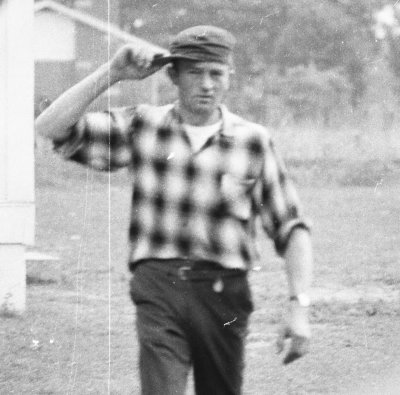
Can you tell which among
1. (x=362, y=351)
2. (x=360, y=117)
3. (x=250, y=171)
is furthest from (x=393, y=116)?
(x=250, y=171)

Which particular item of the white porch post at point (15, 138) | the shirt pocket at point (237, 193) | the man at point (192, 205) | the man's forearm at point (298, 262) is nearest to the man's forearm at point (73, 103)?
the man at point (192, 205)

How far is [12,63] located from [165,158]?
3.43 meters

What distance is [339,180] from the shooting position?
1239cm

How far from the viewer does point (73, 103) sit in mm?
3465

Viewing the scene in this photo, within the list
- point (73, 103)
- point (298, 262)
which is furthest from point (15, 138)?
point (298, 262)

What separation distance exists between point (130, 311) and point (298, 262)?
12.8 feet

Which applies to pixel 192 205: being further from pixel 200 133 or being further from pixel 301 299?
pixel 301 299

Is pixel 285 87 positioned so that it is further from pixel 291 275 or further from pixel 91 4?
pixel 291 275

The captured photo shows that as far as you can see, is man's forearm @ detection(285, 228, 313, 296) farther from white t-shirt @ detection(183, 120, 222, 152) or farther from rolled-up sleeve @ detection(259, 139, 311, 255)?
white t-shirt @ detection(183, 120, 222, 152)

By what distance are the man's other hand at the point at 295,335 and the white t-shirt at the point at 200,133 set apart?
0.60m

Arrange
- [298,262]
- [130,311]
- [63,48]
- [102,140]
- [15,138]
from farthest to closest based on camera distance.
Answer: [63,48] → [130,311] → [15,138] → [102,140] → [298,262]

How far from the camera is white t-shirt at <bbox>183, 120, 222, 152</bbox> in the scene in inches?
139

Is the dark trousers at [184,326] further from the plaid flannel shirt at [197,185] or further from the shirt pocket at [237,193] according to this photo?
the shirt pocket at [237,193]

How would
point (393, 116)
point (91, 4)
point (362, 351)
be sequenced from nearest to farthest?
point (362, 351) < point (91, 4) < point (393, 116)
